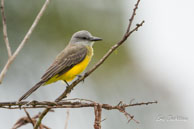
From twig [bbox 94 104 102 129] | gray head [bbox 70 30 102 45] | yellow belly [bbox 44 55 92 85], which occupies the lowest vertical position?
twig [bbox 94 104 102 129]

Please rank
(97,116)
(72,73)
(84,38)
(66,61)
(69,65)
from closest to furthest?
(97,116), (72,73), (69,65), (66,61), (84,38)

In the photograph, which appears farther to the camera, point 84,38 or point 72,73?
point 84,38

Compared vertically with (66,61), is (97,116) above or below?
below

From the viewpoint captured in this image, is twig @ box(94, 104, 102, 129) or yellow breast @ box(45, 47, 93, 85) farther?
yellow breast @ box(45, 47, 93, 85)

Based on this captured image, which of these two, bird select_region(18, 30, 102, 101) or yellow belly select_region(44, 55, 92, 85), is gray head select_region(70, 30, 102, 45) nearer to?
bird select_region(18, 30, 102, 101)

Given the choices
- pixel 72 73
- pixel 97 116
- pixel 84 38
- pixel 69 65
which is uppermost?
pixel 84 38

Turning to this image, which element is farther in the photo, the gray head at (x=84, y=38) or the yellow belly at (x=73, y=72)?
the gray head at (x=84, y=38)

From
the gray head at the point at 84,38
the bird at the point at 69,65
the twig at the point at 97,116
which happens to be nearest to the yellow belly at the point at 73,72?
the bird at the point at 69,65

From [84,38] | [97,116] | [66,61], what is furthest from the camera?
[84,38]

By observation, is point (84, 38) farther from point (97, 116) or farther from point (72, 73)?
point (97, 116)

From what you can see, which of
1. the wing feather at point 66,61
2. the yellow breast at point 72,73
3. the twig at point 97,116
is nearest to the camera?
the twig at point 97,116

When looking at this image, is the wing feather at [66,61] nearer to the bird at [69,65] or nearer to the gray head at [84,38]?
the bird at [69,65]

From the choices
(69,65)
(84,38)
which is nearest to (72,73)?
(69,65)

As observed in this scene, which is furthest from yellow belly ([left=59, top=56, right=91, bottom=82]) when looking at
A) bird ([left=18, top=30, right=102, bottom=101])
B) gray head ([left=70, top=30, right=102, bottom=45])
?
gray head ([left=70, top=30, right=102, bottom=45])
